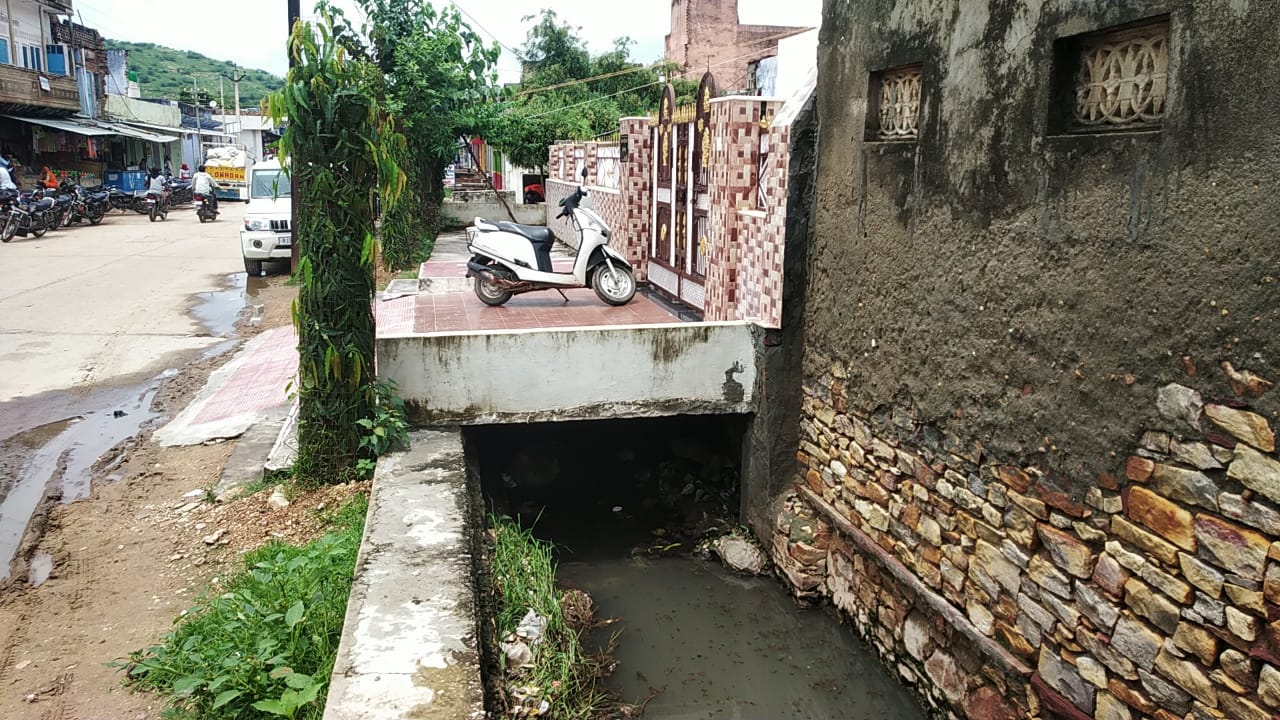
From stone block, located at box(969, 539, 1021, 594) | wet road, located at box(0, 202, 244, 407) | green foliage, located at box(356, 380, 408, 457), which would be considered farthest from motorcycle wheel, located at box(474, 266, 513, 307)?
stone block, located at box(969, 539, 1021, 594)

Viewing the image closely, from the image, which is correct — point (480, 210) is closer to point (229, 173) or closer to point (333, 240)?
point (333, 240)

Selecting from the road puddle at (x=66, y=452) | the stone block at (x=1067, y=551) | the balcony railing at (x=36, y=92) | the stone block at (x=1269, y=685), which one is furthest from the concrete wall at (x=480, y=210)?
the stone block at (x=1269, y=685)

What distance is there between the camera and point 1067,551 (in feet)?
12.7

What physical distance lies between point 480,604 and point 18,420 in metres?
6.23

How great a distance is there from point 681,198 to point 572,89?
19.3 metres

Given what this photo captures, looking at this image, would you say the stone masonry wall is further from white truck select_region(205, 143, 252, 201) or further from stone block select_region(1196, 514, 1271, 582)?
white truck select_region(205, 143, 252, 201)

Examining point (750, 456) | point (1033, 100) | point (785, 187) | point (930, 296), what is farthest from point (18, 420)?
point (1033, 100)

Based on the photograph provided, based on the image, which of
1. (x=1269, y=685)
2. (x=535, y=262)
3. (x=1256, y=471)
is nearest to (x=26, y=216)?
(x=535, y=262)

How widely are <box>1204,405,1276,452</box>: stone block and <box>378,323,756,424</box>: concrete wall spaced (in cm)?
356

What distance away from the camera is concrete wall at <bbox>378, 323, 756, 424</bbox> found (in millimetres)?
6043

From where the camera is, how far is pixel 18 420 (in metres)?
8.37

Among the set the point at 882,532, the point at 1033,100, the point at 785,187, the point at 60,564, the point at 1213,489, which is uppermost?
the point at 1033,100

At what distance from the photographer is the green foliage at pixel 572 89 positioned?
21.2m

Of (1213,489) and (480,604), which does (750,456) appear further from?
(1213,489)
